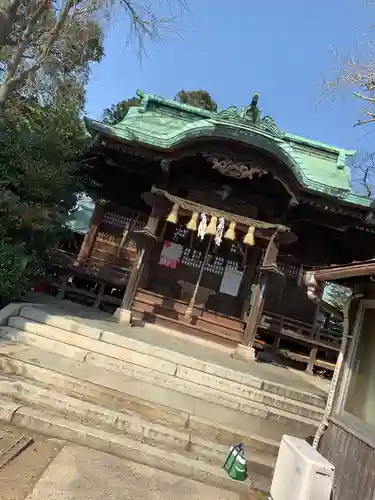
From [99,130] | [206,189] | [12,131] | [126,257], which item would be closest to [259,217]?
[206,189]

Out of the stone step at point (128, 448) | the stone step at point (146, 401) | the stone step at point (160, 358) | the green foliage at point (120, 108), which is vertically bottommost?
the stone step at point (128, 448)

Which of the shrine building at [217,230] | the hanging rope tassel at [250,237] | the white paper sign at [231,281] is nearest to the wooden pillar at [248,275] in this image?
the shrine building at [217,230]

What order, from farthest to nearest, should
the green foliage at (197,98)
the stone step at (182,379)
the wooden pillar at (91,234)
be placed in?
the green foliage at (197,98), the wooden pillar at (91,234), the stone step at (182,379)

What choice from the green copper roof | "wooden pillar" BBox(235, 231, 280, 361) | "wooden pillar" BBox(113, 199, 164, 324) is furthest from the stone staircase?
the green copper roof

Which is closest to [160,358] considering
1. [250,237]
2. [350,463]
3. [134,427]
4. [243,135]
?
[134,427]

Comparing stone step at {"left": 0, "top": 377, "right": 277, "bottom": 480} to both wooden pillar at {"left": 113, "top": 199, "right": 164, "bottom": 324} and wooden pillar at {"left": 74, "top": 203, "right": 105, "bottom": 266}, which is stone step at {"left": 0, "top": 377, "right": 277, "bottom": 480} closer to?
wooden pillar at {"left": 113, "top": 199, "right": 164, "bottom": 324}

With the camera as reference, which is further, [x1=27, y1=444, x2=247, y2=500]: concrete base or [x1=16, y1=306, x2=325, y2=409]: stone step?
[x1=16, y1=306, x2=325, y2=409]: stone step

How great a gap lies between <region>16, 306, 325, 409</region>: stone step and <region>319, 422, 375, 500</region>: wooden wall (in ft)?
6.56

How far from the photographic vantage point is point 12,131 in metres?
9.50

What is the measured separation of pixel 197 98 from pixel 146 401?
23549mm

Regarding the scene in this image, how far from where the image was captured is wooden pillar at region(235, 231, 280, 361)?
32.6 ft

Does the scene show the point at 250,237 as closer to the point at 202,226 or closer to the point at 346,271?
the point at 202,226

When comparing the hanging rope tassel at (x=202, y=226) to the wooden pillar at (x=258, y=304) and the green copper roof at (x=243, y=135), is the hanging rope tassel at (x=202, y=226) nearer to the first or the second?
the wooden pillar at (x=258, y=304)

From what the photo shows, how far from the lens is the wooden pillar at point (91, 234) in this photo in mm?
12299
